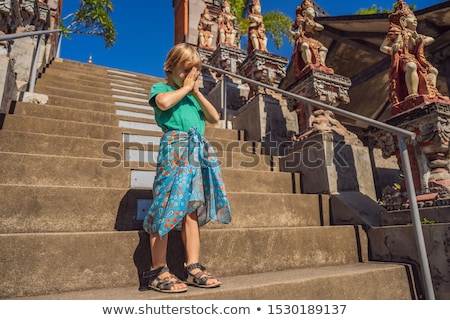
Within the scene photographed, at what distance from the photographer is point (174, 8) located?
13406 mm

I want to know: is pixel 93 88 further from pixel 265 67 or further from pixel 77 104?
pixel 265 67

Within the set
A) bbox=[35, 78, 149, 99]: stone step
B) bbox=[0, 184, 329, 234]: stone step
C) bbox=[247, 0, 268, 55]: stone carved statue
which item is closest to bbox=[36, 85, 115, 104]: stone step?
bbox=[35, 78, 149, 99]: stone step

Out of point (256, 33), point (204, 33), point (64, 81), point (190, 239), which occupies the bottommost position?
point (190, 239)

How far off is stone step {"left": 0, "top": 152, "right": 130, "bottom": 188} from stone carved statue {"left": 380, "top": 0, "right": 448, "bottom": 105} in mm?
2784

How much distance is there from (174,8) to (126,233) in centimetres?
1385

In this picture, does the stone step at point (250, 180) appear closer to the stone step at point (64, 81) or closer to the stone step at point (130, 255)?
the stone step at point (130, 255)

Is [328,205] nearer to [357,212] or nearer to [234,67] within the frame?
[357,212]

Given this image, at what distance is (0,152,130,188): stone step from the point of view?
2316 mm

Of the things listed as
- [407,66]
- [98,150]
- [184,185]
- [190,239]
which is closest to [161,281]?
[190,239]

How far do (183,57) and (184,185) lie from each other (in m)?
0.84

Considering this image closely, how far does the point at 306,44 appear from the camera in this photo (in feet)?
12.8

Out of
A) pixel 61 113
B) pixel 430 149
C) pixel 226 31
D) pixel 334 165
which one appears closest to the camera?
pixel 430 149

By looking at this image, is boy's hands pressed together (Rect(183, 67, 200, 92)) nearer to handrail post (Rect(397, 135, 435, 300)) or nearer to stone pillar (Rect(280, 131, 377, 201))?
handrail post (Rect(397, 135, 435, 300))
